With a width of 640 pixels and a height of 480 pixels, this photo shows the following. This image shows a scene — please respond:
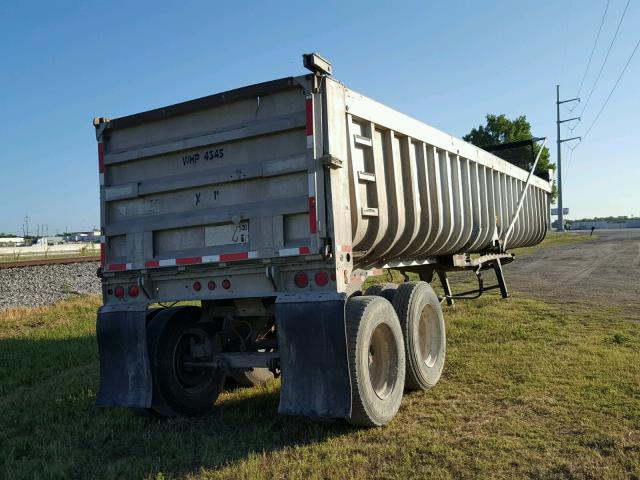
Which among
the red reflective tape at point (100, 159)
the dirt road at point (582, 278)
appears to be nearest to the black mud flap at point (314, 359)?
the red reflective tape at point (100, 159)

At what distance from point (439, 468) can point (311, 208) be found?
2147 millimetres

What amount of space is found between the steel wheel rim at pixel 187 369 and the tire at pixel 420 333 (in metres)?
2.04

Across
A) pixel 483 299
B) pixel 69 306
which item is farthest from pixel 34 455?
pixel 483 299

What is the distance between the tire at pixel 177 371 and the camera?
18.0ft

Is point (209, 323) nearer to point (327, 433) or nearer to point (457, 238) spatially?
point (327, 433)

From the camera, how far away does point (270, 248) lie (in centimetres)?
494

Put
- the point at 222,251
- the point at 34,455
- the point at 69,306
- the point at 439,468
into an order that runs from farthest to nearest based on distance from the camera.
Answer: the point at 69,306 → the point at 222,251 → the point at 34,455 → the point at 439,468

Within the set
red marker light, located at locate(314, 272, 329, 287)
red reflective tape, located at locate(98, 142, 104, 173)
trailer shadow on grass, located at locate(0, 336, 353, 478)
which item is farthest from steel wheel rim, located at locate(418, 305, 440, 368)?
red reflective tape, located at locate(98, 142, 104, 173)

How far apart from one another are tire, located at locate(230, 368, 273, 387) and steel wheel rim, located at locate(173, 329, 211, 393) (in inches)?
25.2

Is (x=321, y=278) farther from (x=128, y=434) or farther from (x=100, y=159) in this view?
(x=100, y=159)

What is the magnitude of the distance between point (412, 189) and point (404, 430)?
2.50 metres

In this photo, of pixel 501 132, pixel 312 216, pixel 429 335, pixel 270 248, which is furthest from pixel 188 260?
pixel 501 132

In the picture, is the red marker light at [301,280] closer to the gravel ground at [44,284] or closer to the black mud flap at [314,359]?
the black mud flap at [314,359]

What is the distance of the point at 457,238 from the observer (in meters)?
7.92
